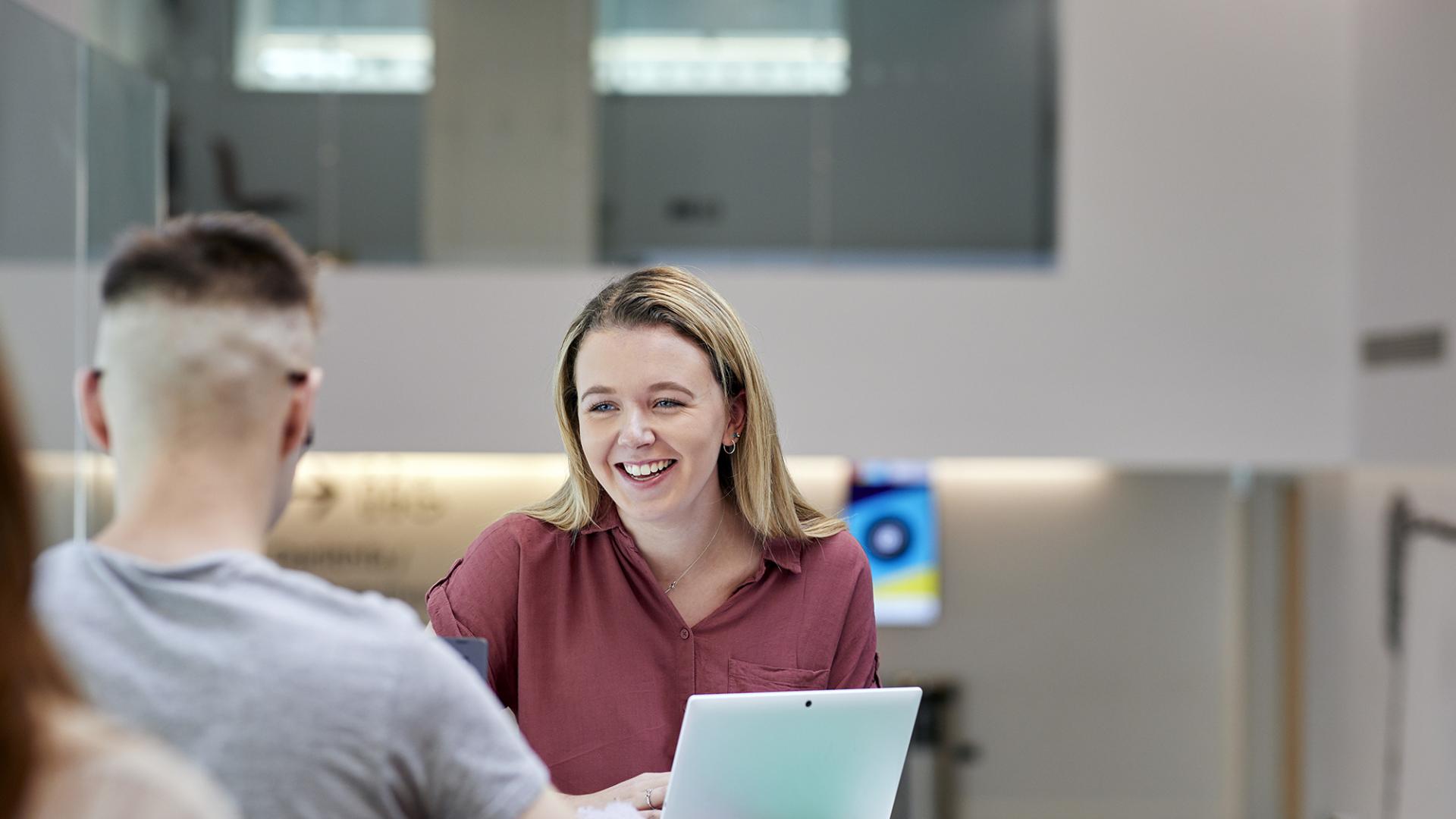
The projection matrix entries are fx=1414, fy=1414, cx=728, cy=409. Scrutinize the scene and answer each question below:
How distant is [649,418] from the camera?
206 cm

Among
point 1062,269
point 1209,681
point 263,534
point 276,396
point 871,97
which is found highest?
point 871,97

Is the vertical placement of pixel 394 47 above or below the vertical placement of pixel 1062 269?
above

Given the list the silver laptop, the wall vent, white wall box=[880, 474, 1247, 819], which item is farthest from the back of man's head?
white wall box=[880, 474, 1247, 819]

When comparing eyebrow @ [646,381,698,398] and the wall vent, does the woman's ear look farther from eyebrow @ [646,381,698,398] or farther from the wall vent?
the wall vent

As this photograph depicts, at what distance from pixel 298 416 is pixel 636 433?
0.85 meters

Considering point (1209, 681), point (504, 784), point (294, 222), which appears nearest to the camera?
point (504, 784)

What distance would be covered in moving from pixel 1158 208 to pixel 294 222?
3877mm

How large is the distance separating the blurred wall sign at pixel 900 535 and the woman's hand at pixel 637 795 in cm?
535

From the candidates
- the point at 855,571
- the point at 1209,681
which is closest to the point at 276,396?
the point at 855,571

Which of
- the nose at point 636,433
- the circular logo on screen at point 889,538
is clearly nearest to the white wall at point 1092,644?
the circular logo on screen at point 889,538

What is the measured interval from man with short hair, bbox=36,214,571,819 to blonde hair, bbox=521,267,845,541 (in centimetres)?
88

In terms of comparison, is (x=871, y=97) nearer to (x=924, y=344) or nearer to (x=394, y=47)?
(x=924, y=344)

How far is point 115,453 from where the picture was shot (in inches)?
45.7

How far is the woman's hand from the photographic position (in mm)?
1839
